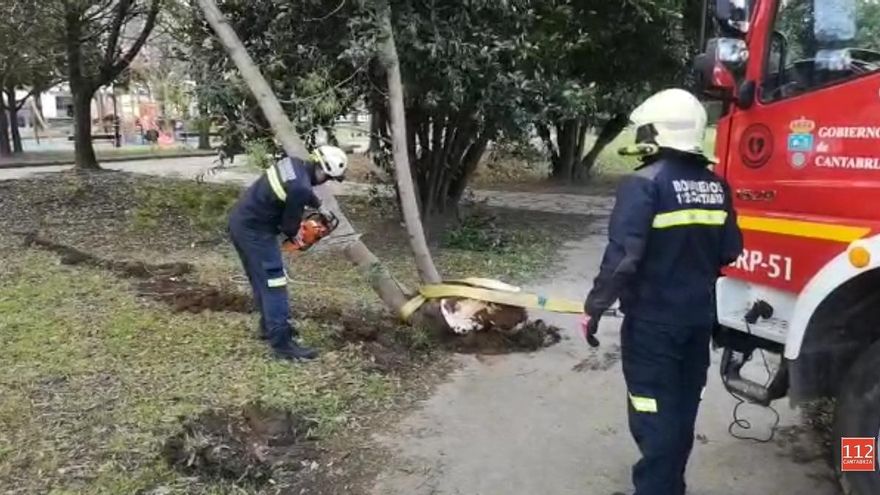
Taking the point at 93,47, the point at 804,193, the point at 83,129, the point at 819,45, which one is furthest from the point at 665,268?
the point at 83,129

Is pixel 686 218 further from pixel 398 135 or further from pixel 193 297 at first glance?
pixel 193 297

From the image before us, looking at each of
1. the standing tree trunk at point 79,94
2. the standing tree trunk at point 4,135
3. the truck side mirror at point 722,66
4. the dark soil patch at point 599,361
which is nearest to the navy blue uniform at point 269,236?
the dark soil patch at point 599,361

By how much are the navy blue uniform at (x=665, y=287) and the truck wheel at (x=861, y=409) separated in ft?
1.72

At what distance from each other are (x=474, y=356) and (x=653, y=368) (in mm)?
2877

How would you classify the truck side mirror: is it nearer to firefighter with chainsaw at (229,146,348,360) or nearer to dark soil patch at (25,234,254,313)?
firefighter with chainsaw at (229,146,348,360)

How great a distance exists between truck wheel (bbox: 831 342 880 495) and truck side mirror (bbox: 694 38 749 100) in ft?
4.07

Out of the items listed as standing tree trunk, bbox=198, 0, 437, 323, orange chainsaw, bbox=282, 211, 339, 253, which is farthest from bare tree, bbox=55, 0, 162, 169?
orange chainsaw, bbox=282, 211, 339, 253

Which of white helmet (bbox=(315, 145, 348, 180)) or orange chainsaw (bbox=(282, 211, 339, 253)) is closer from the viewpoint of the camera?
white helmet (bbox=(315, 145, 348, 180))

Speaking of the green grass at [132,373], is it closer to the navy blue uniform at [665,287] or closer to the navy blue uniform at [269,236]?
the navy blue uniform at [269,236]

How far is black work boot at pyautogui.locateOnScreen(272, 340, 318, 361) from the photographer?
18.9 feet

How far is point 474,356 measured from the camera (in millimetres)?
6180

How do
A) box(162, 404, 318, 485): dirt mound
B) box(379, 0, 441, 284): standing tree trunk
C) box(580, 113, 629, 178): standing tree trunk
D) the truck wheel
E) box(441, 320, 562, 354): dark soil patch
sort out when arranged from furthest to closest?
box(580, 113, 629, 178): standing tree trunk, box(379, 0, 441, 284): standing tree trunk, box(441, 320, 562, 354): dark soil patch, box(162, 404, 318, 485): dirt mound, the truck wheel

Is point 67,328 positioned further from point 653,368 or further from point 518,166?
point 518,166

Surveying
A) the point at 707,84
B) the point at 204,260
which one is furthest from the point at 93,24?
the point at 707,84
